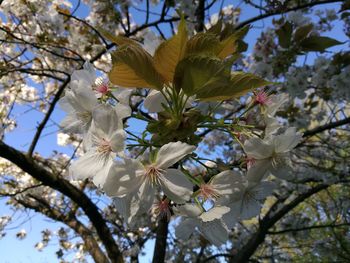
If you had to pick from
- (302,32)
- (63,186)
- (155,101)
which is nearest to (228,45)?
(155,101)

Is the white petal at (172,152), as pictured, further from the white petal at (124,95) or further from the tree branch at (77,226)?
the tree branch at (77,226)

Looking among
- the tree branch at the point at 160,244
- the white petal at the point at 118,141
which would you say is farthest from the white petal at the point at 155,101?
the tree branch at the point at 160,244

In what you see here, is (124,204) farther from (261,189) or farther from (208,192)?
(261,189)

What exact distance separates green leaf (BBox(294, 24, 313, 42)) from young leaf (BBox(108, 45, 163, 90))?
1554mm

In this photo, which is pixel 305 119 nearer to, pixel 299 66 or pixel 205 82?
pixel 299 66

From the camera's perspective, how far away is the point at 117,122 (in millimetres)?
651

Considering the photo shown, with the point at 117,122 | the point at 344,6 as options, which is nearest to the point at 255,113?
the point at 117,122

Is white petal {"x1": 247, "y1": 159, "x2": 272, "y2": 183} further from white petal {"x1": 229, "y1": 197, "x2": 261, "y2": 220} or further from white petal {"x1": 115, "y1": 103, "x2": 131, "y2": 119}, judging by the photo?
white petal {"x1": 115, "y1": 103, "x2": 131, "y2": 119}

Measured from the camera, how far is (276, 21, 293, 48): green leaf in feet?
6.45

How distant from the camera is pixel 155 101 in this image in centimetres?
72

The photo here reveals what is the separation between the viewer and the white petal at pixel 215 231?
71 cm

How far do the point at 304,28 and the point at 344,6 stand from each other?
1.04 feet

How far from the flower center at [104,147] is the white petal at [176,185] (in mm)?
116

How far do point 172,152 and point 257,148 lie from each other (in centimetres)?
18
